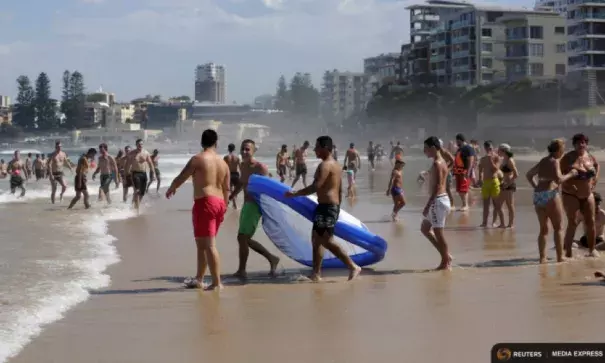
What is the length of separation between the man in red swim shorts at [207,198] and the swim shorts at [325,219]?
84cm

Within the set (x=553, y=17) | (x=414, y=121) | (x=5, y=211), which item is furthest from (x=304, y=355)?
(x=414, y=121)

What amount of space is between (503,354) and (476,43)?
3163 inches

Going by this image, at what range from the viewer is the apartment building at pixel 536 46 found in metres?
78.5

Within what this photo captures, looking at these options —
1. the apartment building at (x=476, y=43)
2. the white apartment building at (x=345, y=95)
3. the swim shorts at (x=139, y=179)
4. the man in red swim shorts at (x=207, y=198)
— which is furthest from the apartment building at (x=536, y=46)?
the man in red swim shorts at (x=207, y=198)

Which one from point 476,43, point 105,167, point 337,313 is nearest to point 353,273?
point 337,313

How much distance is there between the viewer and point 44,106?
15588 centimetres

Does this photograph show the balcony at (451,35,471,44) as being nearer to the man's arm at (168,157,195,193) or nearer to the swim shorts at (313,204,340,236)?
the swim shorts at (313,204,340,236)

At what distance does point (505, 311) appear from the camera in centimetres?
643

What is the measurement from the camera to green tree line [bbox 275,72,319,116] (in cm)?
17050

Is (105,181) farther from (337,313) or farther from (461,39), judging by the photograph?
(461,39)

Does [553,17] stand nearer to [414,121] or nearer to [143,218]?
[414,121]

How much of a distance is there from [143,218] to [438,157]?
8526 mm

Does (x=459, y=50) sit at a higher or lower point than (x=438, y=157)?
higher

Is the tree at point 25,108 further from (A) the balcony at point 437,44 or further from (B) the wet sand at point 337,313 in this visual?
(B) the wet sand at point 337,313
